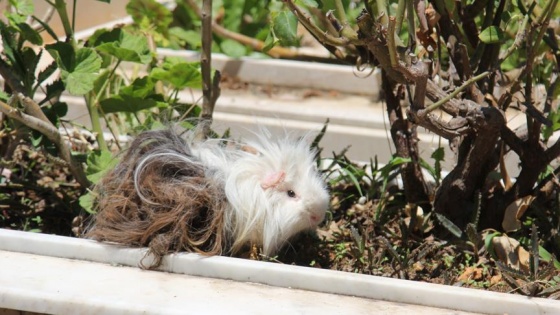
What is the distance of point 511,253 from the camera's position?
2.43 m

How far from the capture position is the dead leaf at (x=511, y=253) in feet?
7.88

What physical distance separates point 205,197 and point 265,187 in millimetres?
168

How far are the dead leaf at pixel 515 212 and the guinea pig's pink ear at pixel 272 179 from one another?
2.21ft

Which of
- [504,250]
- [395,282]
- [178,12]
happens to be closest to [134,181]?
[395,282]

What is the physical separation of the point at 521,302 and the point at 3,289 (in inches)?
47.5

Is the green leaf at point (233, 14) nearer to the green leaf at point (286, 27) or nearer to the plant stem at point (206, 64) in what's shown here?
the plant stem at point (206, 64)

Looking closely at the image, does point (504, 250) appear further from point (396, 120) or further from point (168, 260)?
point (168, 260)

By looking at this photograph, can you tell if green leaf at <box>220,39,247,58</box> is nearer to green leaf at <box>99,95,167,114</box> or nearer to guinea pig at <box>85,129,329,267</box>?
green leaf at <box>99,95,167,114</box>

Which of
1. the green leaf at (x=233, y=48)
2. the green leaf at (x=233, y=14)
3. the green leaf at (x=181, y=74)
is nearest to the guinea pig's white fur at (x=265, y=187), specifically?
the green leaf at (x=181, y=74)

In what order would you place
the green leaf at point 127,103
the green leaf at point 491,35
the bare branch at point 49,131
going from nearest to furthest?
the green leaf at point 491,35 → the bare branch at point 49,131 → the green leaf at point 127,103

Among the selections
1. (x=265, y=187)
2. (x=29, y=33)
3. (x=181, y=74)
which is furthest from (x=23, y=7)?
(x=265, y=187)

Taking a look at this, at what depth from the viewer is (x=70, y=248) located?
2275 millimetres

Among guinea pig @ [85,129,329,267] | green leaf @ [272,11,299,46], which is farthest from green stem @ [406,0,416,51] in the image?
guinea pig @ [85,129,329,267]

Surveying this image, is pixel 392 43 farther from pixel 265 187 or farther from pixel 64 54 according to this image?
pixel 64 54
